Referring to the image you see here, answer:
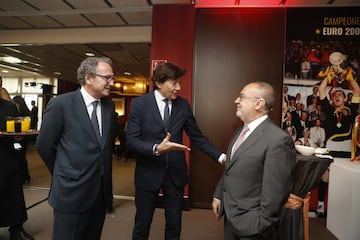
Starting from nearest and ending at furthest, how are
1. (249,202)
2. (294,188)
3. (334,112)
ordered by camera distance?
(249,202) < (294,188) < (334,112)

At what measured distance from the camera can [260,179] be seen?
4.74 feet

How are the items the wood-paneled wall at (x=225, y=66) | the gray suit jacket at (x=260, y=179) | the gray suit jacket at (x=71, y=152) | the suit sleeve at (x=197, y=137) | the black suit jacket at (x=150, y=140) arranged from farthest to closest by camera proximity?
the wood-paneled wall at (x=225, y=66), the suit sleeve at (x=197, y=137), the black suit jacket at (x=150, y=140), the gray suit jacket at (x=71, y=152), the gray suit jacket at (x=260, y=179)

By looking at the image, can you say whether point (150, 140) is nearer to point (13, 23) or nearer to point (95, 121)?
point (95, 121)

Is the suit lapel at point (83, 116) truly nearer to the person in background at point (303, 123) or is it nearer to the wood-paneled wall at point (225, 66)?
the wood-paneled wall at point (225, 66)

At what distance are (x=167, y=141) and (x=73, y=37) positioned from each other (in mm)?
3665

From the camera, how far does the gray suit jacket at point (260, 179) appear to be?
4.50 feet

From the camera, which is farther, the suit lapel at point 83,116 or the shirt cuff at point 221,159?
the shirt cuff at point 221,159

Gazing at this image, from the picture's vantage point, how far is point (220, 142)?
12.0 feet

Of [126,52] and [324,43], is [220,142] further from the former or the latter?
[126,52]

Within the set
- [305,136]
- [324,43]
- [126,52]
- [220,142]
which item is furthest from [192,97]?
[126,52]

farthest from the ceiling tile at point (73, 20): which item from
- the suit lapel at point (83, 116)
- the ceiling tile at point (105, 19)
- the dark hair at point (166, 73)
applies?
the suit lapel at point (83, 116)

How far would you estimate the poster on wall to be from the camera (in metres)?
3.43

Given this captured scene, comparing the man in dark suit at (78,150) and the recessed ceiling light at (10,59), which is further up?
the recessed ceiling light at (10,59)

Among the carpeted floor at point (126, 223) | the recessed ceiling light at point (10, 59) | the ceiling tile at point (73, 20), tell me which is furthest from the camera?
the recessed ceiling light at point (10, 59)
